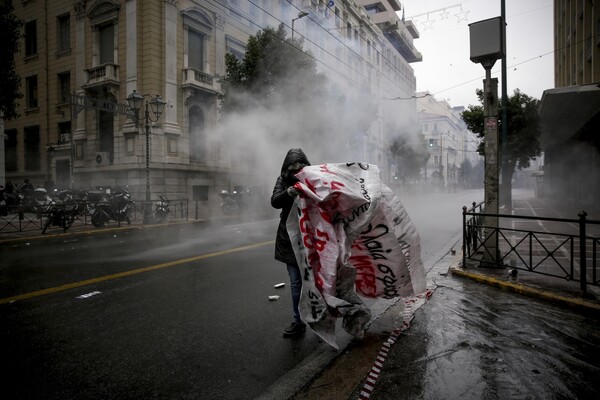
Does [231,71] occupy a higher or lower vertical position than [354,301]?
higher

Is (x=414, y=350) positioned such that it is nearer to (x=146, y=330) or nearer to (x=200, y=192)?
(x=146, y=330)

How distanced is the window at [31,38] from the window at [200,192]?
13.2 meters

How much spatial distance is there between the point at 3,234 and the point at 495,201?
37.3ft

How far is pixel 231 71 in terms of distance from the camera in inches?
666

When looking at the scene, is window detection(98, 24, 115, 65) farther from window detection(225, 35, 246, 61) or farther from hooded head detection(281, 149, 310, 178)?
hooded head detection(281, 149, 310, 178)

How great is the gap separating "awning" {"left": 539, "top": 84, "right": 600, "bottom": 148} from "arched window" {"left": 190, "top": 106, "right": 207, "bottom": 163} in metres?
14.8

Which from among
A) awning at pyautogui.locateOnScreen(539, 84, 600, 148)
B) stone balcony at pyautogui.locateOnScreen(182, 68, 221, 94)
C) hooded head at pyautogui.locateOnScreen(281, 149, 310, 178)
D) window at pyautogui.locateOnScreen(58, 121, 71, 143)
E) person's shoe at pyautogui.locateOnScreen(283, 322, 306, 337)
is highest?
stone balcony at pyautogui.locateOnScreen(182, 68, 221, 94)

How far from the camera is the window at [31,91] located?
21281 millimetres

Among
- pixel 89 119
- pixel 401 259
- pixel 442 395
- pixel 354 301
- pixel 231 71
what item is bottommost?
pixel 442 395

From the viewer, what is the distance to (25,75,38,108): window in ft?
69.8

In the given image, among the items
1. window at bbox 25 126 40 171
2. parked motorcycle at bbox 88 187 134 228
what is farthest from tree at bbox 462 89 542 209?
window at bbox 25 126 40 171

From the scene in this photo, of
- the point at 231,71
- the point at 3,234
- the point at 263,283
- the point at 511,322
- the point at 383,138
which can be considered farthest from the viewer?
the point at 383,138

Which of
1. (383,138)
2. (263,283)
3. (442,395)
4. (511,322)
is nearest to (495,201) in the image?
(511,322)

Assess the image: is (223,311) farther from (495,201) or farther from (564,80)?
(564,80)
